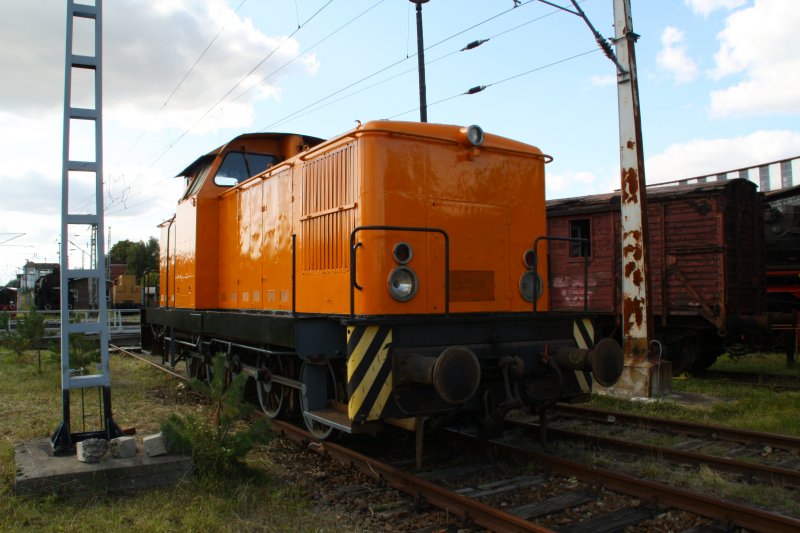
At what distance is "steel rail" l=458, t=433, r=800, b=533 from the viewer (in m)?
3.71

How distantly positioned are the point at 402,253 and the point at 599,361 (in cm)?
184

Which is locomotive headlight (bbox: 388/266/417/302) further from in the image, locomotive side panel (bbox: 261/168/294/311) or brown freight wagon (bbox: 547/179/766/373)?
brown freight wagon (bbox: 547/179/766/373)

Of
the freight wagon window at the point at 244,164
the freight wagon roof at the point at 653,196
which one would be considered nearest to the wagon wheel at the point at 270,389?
the freight wagon window at the point at 244,164

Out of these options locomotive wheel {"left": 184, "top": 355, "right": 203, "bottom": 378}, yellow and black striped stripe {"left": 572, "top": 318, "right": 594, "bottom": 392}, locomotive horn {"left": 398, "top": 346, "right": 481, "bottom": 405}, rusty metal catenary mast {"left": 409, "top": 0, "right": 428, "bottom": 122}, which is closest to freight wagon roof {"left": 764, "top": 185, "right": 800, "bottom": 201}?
rusty metal catenary mast {"left": 409, "top": 0, "right": 428, "bottom": 122}

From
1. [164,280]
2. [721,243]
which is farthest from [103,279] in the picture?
[721,243]

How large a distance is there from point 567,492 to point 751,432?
2.62 m

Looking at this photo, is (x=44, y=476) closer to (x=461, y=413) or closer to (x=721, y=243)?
(x=461, y=413)

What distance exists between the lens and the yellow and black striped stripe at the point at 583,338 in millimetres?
5605

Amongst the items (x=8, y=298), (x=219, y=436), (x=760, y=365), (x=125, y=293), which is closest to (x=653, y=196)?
(x=760, y=365)

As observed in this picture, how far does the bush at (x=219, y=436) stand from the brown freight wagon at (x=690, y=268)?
323 inches

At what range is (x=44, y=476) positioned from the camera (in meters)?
4.16

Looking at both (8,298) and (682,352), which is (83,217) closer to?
(682,352)

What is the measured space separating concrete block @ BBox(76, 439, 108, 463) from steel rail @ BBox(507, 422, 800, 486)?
403 centimetres

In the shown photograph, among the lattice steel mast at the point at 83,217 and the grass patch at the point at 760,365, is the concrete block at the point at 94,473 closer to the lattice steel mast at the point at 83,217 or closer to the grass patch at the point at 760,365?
the lattice steel mast at the point at 83,217
